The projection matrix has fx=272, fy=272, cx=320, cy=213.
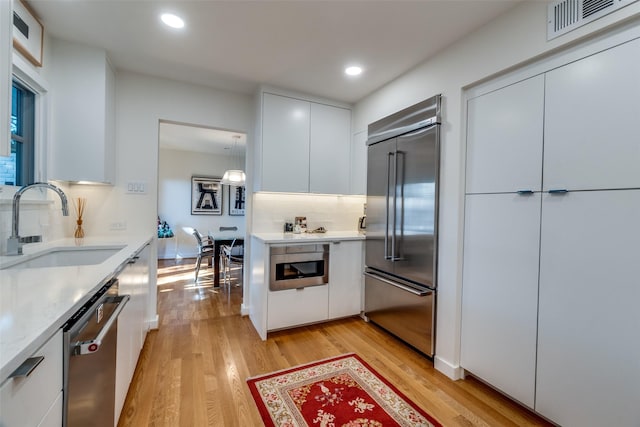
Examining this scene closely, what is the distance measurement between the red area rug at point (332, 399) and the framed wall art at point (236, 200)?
17.6 ft

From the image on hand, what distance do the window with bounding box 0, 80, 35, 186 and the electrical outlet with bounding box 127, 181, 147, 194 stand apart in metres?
0.69

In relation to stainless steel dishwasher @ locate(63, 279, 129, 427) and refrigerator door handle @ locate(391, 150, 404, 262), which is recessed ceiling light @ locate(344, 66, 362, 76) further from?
stainless steel dishwasher @ locate(63, 279, 129, 427)

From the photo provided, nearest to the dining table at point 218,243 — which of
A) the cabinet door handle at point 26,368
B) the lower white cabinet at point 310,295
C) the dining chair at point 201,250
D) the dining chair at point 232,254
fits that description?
the dining chair at point 232,254

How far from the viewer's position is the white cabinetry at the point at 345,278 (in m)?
2.96

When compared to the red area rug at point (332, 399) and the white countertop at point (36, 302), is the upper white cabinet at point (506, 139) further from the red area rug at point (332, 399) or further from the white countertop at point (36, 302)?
the white countertop at point (36, 302)

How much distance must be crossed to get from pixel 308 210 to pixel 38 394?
2.83 meters

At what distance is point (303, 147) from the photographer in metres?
3.08

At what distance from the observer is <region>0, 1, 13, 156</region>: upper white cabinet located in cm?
108

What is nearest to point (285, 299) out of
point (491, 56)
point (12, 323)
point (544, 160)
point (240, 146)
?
point (12, 323)

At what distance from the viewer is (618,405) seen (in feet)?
4.35

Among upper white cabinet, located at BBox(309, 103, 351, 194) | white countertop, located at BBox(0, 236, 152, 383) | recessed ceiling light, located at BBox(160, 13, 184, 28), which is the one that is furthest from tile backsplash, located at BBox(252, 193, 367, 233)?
white countertop, located at BBox(0, 236, 152, 383)

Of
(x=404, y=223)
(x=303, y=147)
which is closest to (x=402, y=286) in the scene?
(x=404, y=223)

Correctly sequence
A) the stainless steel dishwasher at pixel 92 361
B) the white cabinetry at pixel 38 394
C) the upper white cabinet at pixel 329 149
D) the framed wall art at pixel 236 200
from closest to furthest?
the white cabinetry at pixel 38 394, the stainless steel dishwasher at pixel 92 361, the upper white cabinet at pixel 329 149, the framed wall art at pixel 236 200

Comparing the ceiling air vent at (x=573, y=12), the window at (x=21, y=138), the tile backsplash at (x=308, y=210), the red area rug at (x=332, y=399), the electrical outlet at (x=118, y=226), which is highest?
the ceiling air vent at (x=573, y=12)
